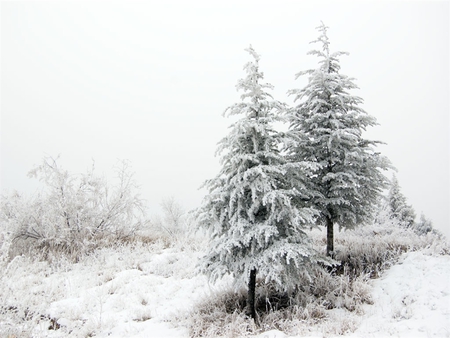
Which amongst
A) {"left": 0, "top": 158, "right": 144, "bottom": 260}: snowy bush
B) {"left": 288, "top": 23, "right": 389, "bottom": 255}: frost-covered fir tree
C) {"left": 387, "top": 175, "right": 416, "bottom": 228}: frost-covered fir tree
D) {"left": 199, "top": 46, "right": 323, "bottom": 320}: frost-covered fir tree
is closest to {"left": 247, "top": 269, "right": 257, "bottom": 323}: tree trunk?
{"left": 199, "top": 46, "right": 323, "bottom": 320}: frost-covered fir tree

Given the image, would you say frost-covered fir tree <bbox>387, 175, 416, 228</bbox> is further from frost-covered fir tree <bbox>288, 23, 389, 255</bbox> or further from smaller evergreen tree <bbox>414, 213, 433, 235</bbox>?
frost-covered fir tree <bbox>288, 23, 389, 255</bbox>

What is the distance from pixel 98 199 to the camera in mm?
13320

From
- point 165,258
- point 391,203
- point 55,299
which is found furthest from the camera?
point 391,203

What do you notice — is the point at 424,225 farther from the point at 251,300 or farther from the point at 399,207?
the point at 251,300

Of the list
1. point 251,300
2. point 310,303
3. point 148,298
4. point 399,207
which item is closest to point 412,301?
point 310,303

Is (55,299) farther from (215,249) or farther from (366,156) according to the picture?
(366,156)

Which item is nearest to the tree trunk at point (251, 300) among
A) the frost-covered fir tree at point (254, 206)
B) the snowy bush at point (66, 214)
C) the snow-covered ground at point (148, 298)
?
the frost-covered fir tree at point (254, 206)

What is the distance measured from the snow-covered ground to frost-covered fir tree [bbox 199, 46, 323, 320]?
4.24 feet

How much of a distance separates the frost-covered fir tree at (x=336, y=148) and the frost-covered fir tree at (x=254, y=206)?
2.02m

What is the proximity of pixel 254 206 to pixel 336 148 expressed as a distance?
3.93 m

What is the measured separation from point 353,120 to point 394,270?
194 inches

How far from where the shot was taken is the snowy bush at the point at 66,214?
12.0 metres

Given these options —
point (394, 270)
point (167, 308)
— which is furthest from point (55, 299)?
point (394, 270)

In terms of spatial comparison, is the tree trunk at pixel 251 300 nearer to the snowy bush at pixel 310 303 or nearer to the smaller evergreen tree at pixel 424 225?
the snowy bush at pixel 310 303
